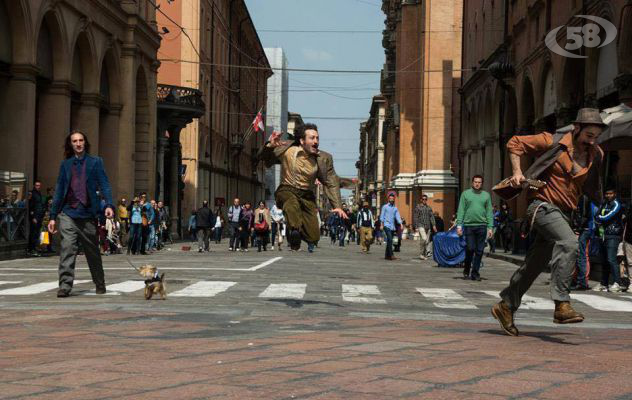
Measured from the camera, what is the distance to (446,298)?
13172 millimetres

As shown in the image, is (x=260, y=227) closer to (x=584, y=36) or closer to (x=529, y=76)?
(x=529, y=76)

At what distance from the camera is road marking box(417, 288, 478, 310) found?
39.5ft

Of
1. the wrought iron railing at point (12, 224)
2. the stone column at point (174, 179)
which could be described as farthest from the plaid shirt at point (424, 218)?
the stone column at point (174, 179)

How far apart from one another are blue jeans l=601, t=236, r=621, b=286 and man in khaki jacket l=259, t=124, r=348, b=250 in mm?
6364

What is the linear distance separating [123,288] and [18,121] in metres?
13.4

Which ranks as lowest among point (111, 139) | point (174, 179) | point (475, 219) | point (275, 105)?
point (475, 219)

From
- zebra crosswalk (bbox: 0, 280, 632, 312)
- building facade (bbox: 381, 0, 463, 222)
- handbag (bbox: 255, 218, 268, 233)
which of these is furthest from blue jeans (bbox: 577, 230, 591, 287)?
building facade (bbox: 381, 0, 463, 222)

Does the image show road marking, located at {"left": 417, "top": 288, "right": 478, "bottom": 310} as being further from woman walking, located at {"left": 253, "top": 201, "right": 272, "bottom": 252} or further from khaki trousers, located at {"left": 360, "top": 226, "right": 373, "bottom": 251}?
woman walking, located at {"left": 253, "top": 201, "right": 272, "bottom": 252}

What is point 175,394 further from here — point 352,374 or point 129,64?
point 129,64

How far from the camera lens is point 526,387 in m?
5.82

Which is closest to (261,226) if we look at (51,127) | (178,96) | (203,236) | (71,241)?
(203,236)

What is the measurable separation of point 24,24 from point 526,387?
21519 millimetres

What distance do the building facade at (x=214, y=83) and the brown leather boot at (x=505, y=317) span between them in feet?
95.0

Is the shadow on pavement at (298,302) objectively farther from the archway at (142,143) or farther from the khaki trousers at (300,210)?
the archway at (142,143)
